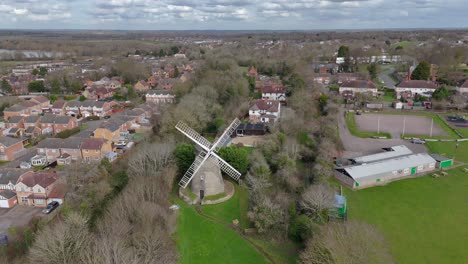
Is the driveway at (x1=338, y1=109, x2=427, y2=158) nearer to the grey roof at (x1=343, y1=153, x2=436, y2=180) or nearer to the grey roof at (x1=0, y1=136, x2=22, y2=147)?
the grey roof at (x1=343, y1=153, x2=436, y2=180)

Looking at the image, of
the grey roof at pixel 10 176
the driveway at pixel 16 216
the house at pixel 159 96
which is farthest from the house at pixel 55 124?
the driveway at pixel 16 216

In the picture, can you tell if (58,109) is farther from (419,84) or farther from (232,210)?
(419,84)

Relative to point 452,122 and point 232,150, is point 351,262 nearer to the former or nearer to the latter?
point 232,150

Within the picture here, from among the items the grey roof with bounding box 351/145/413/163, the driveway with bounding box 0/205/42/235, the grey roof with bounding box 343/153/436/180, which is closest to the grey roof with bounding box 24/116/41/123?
the driveway with bounding box 0/205/42/235

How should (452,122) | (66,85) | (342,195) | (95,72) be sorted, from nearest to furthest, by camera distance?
(342,195)
(452,122)
(66,85)
(95,72)

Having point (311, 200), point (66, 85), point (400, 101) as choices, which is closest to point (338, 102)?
point (400, 101)
